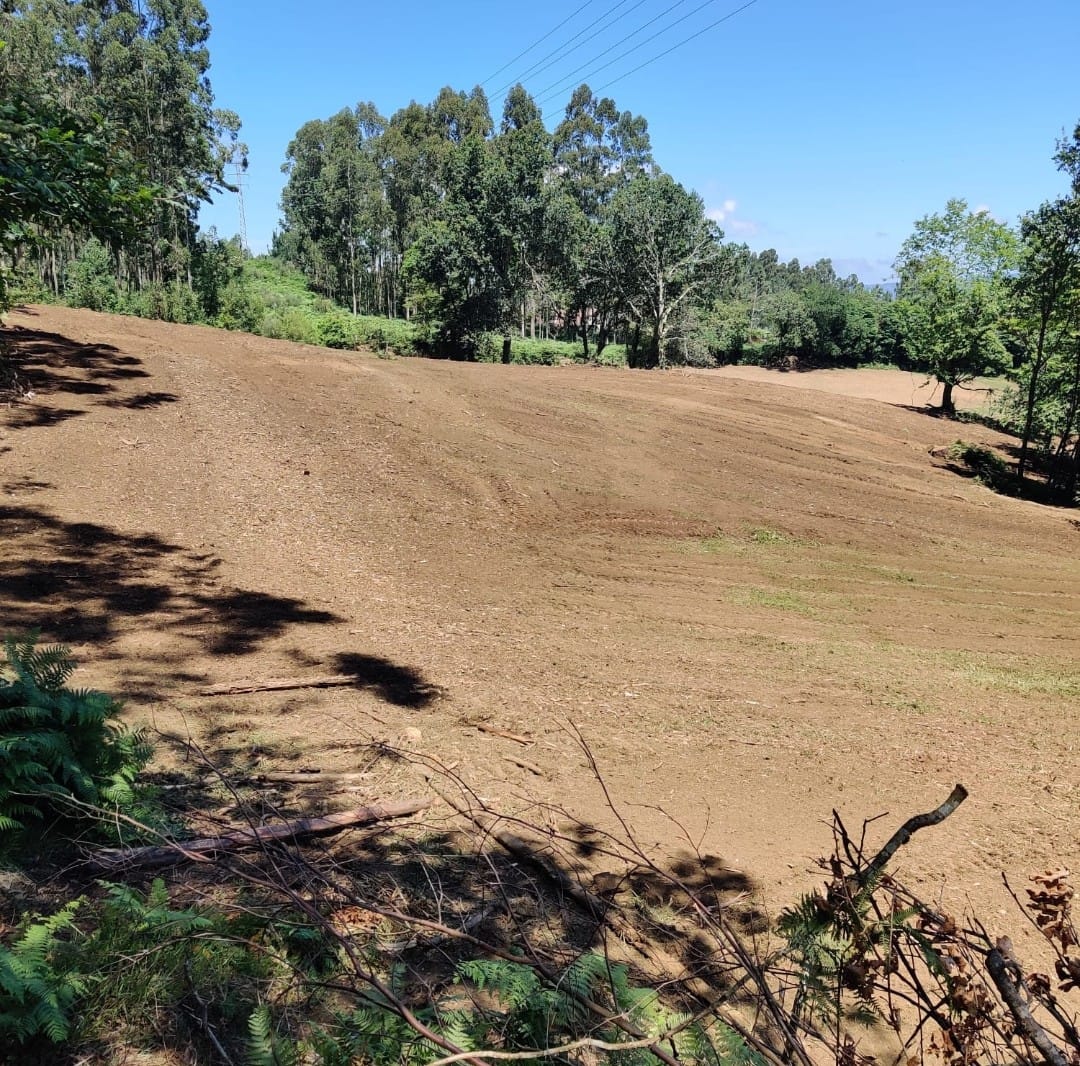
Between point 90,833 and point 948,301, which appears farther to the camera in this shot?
point 948,301

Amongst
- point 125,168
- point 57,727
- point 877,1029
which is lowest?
point 877,1029

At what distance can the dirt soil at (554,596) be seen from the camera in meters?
5.10

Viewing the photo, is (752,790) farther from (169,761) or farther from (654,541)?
(654,541)

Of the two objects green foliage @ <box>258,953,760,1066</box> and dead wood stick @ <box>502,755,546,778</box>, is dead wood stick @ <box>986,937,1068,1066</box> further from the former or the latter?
dead wood stick @ <box>502,755,546,778</box>

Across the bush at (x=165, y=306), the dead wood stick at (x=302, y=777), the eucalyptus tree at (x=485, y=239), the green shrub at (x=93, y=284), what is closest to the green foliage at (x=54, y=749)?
the dead wood stick at (x=302, y=777)

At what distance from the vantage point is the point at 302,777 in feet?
14.4

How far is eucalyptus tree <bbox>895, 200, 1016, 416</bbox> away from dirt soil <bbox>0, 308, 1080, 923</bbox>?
14.2 metres

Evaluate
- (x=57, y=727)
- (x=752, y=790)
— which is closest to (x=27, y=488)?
(x=57, y=727)

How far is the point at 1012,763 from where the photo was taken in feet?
19.3

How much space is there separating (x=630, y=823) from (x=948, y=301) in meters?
30.1

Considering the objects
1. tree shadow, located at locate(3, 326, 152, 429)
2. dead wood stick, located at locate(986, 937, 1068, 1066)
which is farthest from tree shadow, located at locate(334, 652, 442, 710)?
tree shadow, located at locate(3, 326, 152, 429)

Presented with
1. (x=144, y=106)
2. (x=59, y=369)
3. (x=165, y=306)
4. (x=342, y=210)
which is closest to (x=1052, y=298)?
(x=59, y=369)

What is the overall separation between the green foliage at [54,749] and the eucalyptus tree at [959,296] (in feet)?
102

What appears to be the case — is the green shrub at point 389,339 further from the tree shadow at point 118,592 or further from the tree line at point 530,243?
the tree shadow at point 118,592
